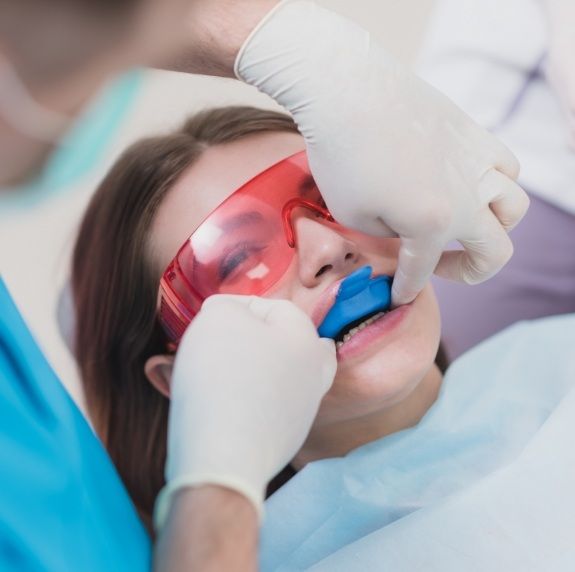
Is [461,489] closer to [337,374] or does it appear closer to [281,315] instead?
[337,374]

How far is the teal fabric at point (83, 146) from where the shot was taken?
753mm

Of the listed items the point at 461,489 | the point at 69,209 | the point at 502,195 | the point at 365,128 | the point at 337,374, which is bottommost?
the point at 69,209

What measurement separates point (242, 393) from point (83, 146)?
0.99 ft

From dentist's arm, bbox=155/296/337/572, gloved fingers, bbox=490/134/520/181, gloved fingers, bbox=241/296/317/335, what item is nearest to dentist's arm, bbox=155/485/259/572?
dentist's arm, bbox=155/296/337/572

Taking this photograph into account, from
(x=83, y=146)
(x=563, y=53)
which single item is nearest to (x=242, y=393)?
(x=83, y=146)

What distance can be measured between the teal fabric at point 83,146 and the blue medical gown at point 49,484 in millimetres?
159

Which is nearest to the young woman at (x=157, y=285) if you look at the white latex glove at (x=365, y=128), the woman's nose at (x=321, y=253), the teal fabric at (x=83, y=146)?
the woman's nose at (x=321, y=253)

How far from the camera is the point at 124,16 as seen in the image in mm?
581

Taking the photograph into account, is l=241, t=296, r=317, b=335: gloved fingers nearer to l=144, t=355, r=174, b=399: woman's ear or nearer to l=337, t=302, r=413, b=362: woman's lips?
l=337, t=302, r=413, b=362: woman's lips

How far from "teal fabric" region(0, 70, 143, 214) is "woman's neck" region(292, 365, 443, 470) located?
62 cm

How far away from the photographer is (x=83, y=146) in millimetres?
821

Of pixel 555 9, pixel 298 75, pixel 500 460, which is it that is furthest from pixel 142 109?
pixel 500 460

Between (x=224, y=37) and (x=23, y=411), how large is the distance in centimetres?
52

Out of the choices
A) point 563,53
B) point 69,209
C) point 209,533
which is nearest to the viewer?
point 209,533
